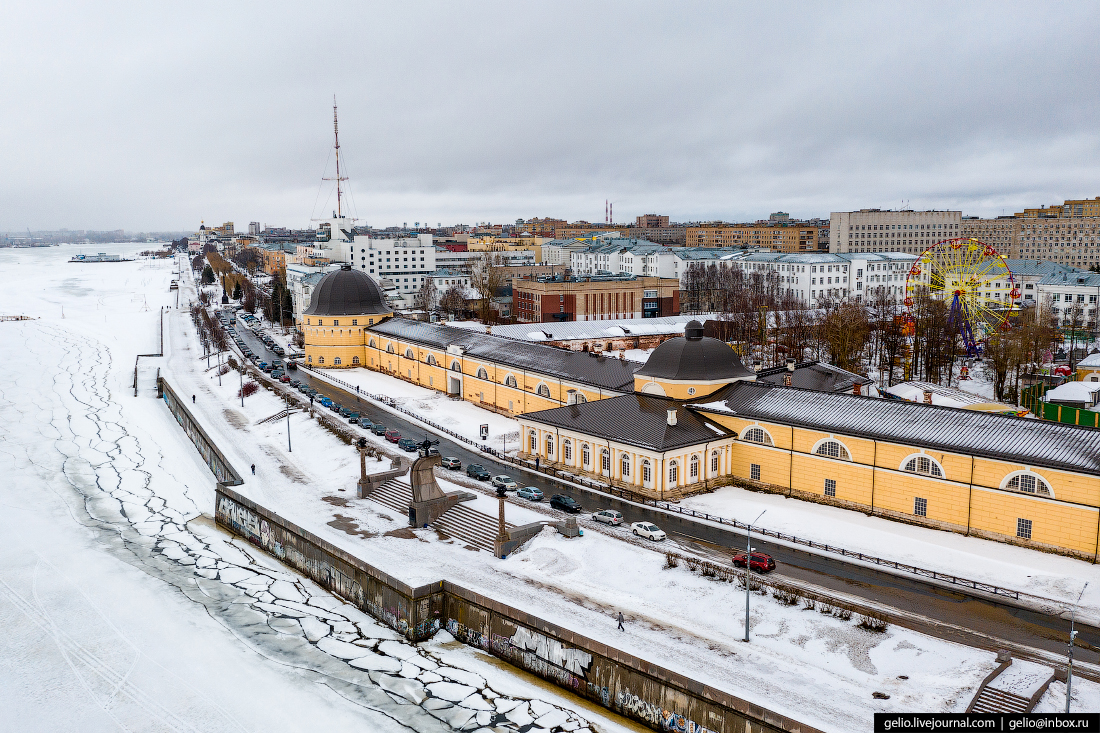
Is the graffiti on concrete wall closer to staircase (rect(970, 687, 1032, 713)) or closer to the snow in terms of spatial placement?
staircase (rect(970, 687, 1032, 713))

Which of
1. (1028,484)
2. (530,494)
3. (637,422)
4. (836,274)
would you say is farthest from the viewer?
(836,274)

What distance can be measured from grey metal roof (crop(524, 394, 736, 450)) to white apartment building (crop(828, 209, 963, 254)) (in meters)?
145

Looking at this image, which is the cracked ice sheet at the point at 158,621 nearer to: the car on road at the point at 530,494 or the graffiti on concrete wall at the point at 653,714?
the graffiti on concrete wall at the point at 653,714

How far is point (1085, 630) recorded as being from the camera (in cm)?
2639

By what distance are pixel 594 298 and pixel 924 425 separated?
7983 centimetres

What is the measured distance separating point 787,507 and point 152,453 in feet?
143

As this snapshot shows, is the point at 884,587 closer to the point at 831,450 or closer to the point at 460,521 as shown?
the point at 831,450

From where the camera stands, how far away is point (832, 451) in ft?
129

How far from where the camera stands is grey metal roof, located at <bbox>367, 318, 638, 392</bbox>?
177 feet

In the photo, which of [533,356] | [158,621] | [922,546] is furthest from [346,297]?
[922,546]

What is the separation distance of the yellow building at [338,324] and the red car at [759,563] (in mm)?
60944

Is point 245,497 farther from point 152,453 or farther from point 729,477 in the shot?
point 729,477

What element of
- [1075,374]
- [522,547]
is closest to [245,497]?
[522,547]

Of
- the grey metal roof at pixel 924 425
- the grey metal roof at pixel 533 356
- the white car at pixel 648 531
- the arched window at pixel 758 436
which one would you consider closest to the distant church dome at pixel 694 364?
the grey metal roof at pixel 924 425
